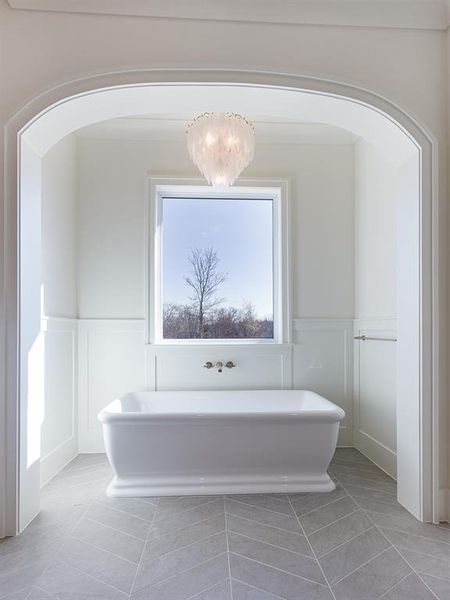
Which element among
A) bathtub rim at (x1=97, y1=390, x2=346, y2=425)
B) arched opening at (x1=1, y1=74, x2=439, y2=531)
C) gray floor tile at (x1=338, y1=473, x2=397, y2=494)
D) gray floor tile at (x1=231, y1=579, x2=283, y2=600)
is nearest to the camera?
gray floor tile at (x1=231, y1=579, x2=283, y2=600)

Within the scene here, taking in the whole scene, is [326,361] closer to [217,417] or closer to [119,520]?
[217,417]

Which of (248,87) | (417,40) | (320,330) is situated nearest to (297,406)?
(320,330)

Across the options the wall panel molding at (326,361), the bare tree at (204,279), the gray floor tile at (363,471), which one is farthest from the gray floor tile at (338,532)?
the bare tree at (204,279)

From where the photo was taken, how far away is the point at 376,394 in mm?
3158

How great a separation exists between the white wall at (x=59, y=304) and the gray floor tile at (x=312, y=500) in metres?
1.60

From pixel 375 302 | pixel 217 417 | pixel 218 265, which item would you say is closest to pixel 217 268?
pixel 218 265

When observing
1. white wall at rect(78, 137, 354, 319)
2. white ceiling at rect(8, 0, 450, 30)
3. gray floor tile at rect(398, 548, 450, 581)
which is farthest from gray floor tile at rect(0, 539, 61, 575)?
white ceiling at rect(8, 0, 450, 30)

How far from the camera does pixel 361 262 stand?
11.5ft

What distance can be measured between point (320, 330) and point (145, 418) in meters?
1.75

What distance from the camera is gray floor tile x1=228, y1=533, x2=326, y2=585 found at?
1.72m

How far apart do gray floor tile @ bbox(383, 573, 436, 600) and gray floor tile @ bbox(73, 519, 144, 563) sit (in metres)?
1.03

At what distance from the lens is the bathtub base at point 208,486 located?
2.51 metres

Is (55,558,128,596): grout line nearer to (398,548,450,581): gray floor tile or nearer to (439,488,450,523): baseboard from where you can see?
(398,548,450,581): gray floor tile

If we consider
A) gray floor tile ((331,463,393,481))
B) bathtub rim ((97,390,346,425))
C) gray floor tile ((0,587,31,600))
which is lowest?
gray floor tile ((331,463,393,481))
